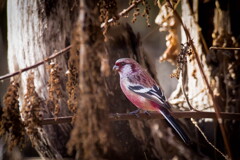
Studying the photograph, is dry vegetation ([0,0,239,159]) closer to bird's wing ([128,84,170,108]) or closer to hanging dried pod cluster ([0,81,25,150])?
hanging dried pod cluster ([0,81,25,150])

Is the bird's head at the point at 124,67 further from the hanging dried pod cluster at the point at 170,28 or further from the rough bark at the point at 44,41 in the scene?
the hanging dried pod cluster at the point at 170,28

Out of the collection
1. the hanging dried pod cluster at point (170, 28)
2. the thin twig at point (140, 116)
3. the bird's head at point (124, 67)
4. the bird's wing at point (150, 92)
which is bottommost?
the thin twig at point (140, 116)

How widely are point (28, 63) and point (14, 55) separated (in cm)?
15

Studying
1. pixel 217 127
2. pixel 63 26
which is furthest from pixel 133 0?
pixel 217 127

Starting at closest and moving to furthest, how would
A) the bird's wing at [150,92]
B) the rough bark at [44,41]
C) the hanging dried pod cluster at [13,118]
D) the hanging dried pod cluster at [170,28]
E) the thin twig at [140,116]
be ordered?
1. the hanging dried pod cluster at [13,118]
2. the thin twig at [140,116]
3. the bird's wing at [150,92]
4. the rough bark at [44,41]
5. the hanging dried pod cluster at [170,28]

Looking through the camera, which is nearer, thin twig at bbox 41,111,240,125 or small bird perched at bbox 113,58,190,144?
thin twig at bbox 41,111,240,125

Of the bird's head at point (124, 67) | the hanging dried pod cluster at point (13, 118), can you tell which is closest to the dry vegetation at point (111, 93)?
the hanging dried pod cluster at point (13, 118)

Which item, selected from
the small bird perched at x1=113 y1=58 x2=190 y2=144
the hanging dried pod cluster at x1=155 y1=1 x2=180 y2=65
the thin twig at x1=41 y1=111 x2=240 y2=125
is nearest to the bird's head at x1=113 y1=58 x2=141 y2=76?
the small bird perched at x1=113 y1=58 x2=190 y2=144

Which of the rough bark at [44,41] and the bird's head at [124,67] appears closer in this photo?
the bird's head at [124,67]

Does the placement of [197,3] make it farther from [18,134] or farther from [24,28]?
[18,134]

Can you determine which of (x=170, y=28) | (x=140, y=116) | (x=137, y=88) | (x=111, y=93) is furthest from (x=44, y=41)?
(x=170, y=28)

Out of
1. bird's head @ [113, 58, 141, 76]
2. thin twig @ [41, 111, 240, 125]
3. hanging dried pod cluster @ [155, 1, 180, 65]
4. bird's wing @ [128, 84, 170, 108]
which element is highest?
hanging dried pod cluster @ [155, 1, 180, 65]

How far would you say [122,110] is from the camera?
7.67 feet

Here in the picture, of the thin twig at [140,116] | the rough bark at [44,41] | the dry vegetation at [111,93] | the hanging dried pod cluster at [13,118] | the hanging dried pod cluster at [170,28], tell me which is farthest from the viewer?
the hanging dried pod cluster at [170,28]
